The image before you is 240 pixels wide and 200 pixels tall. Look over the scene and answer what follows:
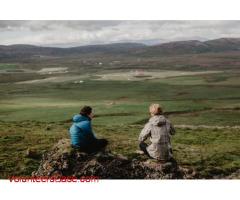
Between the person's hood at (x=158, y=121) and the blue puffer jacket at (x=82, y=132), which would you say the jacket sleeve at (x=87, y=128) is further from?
the person's hood at (x=158, y=121)

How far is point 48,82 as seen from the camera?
112 ft

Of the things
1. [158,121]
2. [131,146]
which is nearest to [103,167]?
[158,121]

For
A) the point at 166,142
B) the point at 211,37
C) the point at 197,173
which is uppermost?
the point at 211,37

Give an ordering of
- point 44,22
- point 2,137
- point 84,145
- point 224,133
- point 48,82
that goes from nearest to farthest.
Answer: point 84,145 < point 2,137 < point 44,22 < point 224,133 < point 48,82

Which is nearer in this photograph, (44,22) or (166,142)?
(166,142)

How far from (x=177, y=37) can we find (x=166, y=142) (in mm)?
15691

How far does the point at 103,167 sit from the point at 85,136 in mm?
1244

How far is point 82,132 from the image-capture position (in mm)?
13820

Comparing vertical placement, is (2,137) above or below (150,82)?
below

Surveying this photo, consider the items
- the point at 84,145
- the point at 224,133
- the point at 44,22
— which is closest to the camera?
the point at 84,145

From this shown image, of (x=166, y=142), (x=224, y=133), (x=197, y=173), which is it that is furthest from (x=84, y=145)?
(x=224, y=133)

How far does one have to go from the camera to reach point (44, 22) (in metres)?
23.0
